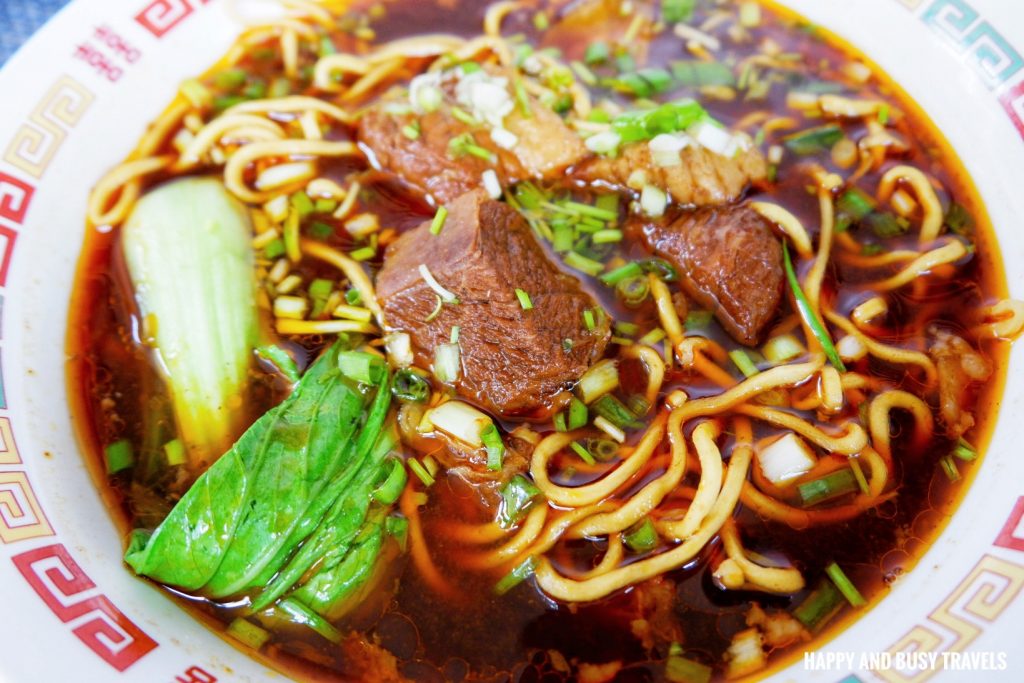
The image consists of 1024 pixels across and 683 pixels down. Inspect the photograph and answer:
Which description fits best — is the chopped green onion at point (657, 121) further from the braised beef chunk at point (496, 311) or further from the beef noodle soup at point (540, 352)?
the braised beef chunk at point (496, 311)

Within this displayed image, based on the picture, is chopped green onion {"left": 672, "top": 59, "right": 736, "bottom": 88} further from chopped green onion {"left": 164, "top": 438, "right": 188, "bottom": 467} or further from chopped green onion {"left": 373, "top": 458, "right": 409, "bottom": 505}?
chopped green onion {"left": 164, "top": 438, "right": 188, "bottom": 467}

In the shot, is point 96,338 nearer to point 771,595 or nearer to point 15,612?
point 15,612

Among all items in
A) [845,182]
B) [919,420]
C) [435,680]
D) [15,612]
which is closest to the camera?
[15,612]

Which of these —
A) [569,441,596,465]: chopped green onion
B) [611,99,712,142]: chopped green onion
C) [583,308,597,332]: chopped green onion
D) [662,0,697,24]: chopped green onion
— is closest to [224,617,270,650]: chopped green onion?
[569,441,596,465]: chopped green onion

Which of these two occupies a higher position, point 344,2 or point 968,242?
point 968,242

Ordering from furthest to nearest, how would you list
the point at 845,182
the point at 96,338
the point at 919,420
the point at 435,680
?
the point at 845,182, the point at 96,338, the point at 919,420, the point at 435,680

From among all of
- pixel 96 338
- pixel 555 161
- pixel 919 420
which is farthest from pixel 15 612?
pixel 919 420
